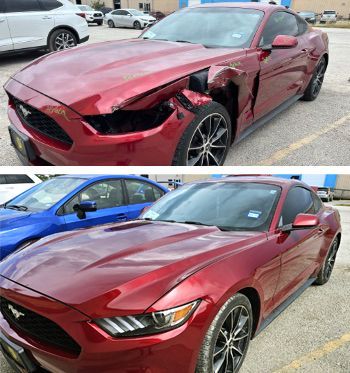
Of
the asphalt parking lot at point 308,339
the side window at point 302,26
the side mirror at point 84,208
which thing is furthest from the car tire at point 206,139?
the side window at point 302,26

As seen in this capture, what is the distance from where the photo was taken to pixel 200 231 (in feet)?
10.1

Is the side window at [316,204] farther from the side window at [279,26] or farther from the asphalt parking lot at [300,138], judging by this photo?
the side window at [279,26]

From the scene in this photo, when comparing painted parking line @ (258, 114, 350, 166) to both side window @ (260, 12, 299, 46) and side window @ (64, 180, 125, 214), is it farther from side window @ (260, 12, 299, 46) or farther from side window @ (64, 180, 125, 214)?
side window @ (64, 180, 125, 214)

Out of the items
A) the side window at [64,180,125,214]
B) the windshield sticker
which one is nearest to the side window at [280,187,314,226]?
the windshield sticker

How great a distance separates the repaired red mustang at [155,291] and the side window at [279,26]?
8.34 feet

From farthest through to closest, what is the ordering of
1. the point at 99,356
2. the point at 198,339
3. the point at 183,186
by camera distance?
the point at 183,186 → the point at 198,339 → the point at 99,356

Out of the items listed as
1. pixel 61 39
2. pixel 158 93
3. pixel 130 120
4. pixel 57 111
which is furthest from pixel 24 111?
pixel 61 39

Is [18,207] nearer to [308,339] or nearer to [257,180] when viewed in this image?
[257,180]

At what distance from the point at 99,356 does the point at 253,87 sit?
11.7 feet

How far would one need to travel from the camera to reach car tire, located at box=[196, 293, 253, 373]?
2.21 m

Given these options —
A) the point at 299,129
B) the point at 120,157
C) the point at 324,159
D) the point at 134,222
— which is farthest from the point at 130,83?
the point at 299,129

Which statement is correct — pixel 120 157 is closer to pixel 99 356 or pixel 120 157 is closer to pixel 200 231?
pixel 200 231

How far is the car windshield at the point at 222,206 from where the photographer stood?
3.33 metres

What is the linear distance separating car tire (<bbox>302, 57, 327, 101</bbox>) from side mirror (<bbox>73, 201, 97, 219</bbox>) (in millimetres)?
4460
